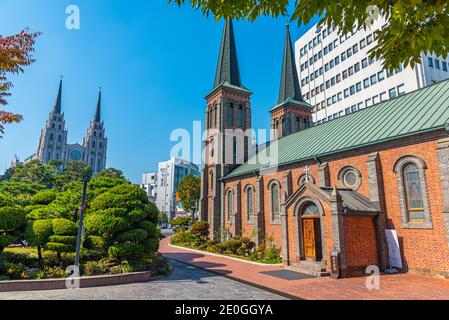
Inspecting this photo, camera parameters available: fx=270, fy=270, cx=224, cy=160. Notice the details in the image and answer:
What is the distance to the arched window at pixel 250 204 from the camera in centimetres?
2819

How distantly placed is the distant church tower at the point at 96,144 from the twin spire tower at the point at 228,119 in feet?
365

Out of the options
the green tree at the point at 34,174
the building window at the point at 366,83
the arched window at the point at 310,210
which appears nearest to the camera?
the arched window at the point at 310,210

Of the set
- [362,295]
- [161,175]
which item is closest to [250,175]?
[362,295]

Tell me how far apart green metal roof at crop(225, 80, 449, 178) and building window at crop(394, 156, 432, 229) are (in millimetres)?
1746

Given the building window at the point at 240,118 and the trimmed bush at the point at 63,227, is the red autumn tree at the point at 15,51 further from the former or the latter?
the building window at the point at 240,118

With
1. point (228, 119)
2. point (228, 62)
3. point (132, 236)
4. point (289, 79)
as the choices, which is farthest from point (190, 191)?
point (132, 236)

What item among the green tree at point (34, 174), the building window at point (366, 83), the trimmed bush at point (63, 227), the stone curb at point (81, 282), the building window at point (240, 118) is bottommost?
the stone curb at point (81, 282)

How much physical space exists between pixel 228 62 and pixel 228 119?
9322 mm

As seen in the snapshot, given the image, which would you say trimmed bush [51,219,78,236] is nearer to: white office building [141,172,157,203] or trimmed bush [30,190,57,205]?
trimmed bush [30,190,57,205]

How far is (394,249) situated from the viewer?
15375 mm

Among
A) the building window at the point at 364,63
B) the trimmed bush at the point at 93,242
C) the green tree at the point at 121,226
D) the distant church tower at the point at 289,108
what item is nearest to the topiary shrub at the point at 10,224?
the green tree at the point at 121,226

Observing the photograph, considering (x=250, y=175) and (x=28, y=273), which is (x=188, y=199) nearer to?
(x=250, y=175)

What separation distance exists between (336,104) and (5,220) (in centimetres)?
4649

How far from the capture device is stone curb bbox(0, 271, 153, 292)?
10914 millimetres
